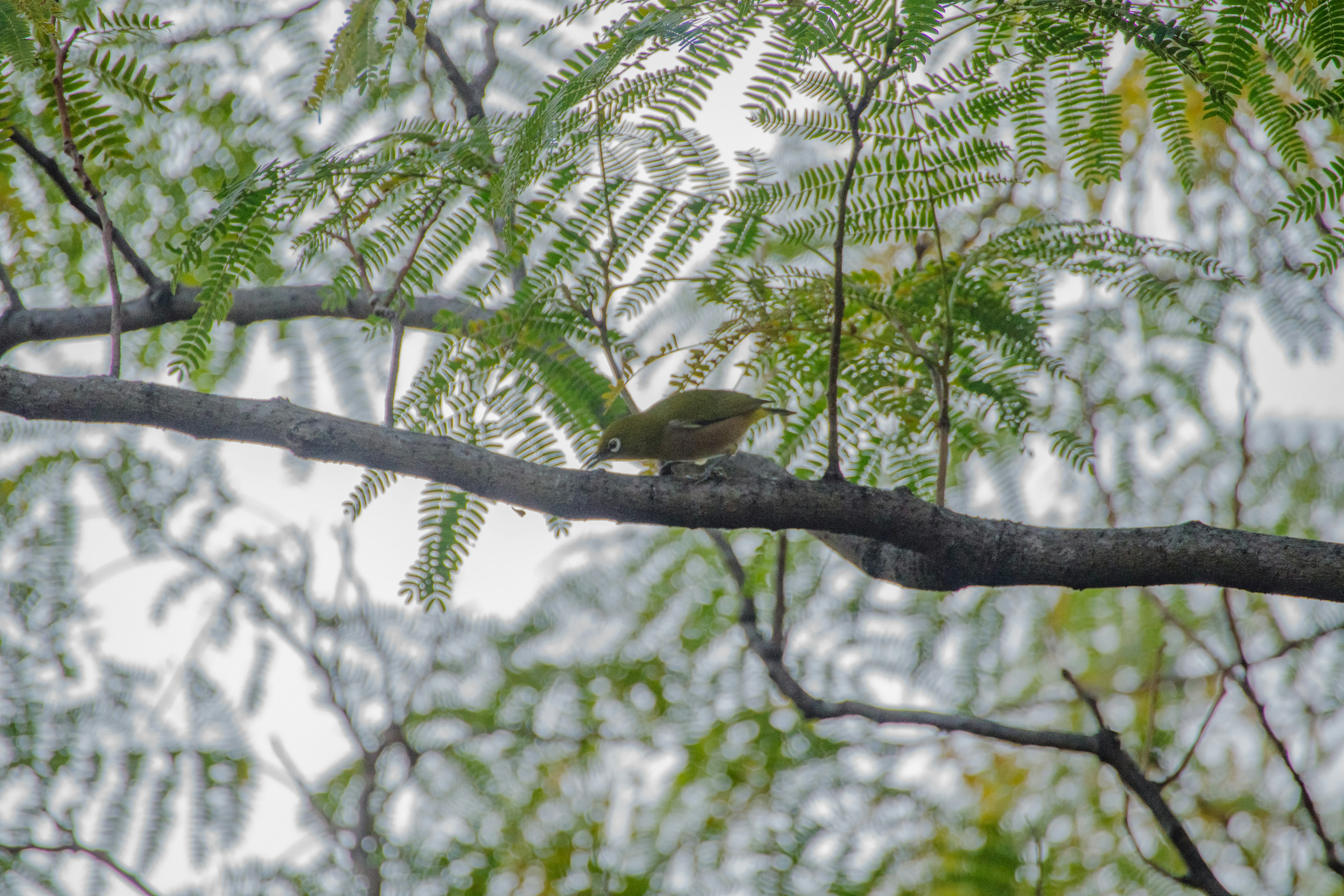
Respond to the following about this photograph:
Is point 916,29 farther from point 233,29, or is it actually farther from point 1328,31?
point 233,29

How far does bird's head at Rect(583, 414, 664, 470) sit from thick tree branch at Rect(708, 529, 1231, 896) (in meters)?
0.94

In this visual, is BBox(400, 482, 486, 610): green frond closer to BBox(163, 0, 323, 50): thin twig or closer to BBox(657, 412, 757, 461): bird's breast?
BBox(657, 412, 757, 461): bird's breast

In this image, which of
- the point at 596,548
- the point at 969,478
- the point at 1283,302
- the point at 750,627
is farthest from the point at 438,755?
the point at 1283,302

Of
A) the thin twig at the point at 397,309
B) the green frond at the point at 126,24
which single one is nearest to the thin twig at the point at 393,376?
the thin twig at the point at 397,309

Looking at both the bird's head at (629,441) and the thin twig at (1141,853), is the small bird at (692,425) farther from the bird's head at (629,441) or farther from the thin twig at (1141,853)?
the thin twig at (1141,853)

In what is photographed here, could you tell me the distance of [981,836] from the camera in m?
4.09

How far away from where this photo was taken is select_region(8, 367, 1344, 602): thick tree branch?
2.50 metres

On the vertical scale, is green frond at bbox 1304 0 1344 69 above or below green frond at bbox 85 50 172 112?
above

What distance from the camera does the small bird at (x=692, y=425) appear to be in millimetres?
4062

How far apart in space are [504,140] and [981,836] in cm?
319

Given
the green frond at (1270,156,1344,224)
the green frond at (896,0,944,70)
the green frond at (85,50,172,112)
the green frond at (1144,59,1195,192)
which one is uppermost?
the green frond at (1144,59,1195,192)

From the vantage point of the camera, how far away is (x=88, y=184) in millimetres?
2654

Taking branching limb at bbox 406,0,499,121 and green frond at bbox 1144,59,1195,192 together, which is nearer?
green frond at bbox 1144,59,1195,192

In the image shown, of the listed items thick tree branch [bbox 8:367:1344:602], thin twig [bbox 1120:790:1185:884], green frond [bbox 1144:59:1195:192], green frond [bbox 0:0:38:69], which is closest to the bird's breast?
thick tree branch [bbox 8:367:1344:602]
